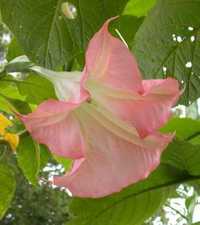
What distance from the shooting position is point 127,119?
0.33 meters

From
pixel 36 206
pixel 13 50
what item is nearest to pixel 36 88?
pixel 13 50

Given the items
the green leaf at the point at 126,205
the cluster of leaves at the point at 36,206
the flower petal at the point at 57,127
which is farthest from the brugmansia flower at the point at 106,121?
the cluster of leaves at the point at 36,206

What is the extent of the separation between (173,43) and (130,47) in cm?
5

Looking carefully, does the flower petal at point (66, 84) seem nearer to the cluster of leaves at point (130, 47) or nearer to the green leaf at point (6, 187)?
the cluster of leaves at point (130, 47)

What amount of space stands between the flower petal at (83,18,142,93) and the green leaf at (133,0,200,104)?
0.14m

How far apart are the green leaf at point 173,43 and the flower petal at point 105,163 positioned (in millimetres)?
127

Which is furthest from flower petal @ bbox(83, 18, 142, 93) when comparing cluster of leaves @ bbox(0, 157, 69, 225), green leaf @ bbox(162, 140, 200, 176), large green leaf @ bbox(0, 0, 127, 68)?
cluster of leaves @ bbox(0, 157, 69, 225)

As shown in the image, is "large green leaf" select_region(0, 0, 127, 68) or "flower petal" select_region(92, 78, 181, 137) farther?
"large green leaf" select_region(0, 0, 127, 68)

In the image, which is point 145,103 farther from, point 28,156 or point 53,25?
point 28,156

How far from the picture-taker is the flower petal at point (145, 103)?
1.03 feet

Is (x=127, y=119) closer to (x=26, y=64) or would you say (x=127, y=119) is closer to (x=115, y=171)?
(x=115, y=171)

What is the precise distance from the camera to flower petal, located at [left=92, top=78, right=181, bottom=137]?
1.03ft

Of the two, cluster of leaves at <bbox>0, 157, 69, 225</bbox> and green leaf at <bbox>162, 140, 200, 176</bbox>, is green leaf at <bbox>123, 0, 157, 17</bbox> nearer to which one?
green leaf at <bbox>162, 140, 200, 176</bbox>

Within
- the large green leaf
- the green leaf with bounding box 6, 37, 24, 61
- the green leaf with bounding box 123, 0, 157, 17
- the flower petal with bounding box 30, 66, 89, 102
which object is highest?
the large green leaf
